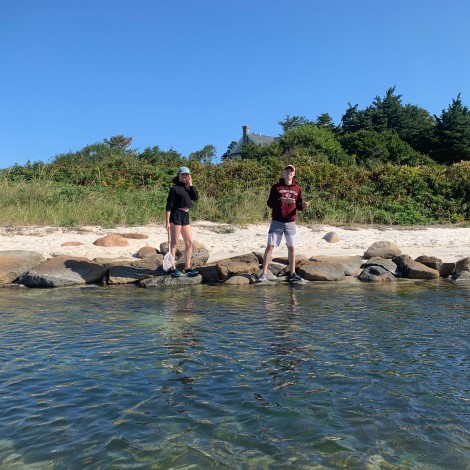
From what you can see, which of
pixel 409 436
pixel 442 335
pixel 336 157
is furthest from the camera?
pixel 336 157

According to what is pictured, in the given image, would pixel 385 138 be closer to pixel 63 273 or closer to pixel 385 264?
pixel 385 264

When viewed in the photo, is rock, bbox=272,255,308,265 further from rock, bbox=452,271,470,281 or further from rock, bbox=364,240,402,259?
rock, bbox=452,271,470,281

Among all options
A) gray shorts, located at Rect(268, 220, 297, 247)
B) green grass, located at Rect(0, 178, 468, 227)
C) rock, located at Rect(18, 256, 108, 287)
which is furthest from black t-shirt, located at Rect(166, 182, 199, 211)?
green grass, located at Rect(0, 178, 468, 227)

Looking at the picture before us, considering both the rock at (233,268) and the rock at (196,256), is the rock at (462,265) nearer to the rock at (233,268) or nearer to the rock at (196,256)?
the rock at (233,268)

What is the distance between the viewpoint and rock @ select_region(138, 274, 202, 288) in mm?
8205

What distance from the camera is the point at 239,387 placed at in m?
3.32

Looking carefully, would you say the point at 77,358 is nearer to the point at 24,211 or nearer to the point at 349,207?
the point at 24,211

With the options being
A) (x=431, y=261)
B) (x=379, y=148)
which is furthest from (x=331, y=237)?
(x=379, y=148)

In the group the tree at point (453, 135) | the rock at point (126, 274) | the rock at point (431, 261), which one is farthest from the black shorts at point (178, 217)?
the tree at point (453, 135)

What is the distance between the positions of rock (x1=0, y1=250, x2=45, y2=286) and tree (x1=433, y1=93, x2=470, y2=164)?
35666mm

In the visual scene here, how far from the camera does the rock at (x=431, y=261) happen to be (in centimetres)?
943

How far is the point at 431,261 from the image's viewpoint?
31.3ft

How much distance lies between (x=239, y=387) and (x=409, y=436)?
3.65 feet

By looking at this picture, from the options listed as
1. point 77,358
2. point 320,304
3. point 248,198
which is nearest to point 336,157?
point 248,198
